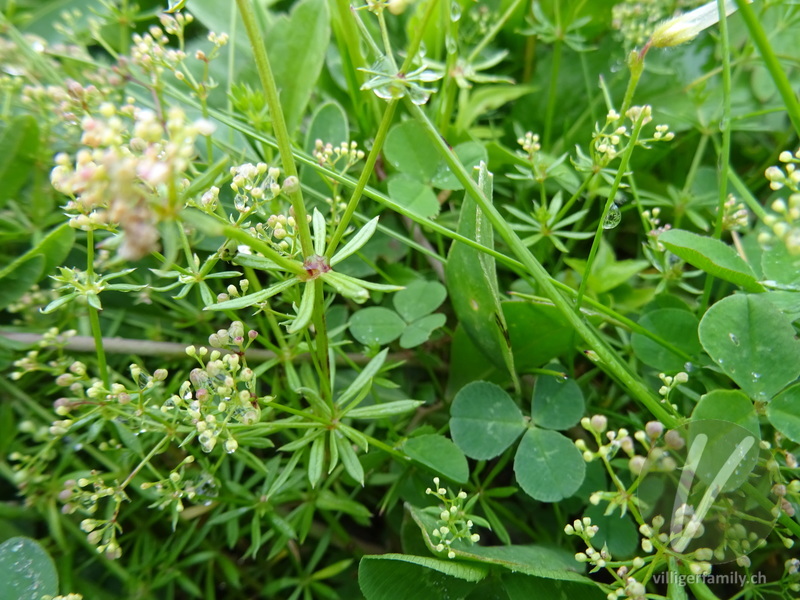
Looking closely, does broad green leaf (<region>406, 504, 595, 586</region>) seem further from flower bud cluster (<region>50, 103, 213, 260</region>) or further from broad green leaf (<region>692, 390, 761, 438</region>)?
flower bud cluster (<region>50, 103, 213, 260</region>)

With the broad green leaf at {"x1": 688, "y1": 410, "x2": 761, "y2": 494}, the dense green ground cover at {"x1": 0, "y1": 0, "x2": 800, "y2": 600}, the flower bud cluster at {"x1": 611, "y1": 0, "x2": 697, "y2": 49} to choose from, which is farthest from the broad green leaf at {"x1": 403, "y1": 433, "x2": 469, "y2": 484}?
the flower bud cluster at {"x1": 611, "y1": 0, "x2": 697, "y2": 49}

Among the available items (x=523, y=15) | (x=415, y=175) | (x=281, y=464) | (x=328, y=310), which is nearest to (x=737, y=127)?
(x=523, y=15)

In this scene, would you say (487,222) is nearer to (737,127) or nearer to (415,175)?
(415,175)

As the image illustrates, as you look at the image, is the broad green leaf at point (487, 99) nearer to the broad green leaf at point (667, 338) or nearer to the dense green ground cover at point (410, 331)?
the dense green ground cover at point (410, 331)

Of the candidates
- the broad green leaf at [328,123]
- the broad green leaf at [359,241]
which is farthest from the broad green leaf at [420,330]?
the broad green leaf at [328,123]

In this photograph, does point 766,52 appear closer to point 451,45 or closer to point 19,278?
point 451,45

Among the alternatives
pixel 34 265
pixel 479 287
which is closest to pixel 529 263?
pixel 479 287
